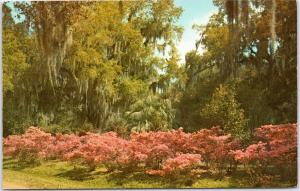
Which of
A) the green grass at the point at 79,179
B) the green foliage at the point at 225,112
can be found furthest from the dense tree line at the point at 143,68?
the green grass at the point at 79,179

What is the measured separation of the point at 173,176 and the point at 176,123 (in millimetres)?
563

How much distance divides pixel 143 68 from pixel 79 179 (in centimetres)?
137

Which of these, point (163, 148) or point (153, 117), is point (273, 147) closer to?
point (163, 148)

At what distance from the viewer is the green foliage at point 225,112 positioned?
30.5ft

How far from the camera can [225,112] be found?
9.30 metres

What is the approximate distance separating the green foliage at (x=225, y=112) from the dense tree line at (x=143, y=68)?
0.4 inches

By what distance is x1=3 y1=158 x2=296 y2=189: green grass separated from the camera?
30.3ft

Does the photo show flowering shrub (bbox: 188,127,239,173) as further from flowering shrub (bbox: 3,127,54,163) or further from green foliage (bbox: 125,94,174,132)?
flowering shrub (bbox: 3,127,54,163)

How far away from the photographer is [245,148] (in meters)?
9.27

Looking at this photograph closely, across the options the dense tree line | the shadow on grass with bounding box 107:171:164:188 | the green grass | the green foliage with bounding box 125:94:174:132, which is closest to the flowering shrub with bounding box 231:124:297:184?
the dense tree line

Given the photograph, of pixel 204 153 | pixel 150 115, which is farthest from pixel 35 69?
pixel 204 153

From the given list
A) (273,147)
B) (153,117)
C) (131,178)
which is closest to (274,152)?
(273,147)

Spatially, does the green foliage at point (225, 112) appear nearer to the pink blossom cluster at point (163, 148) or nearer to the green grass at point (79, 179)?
the pink blossom cluster at point (163, 148)

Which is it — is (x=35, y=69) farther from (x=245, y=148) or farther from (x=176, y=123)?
(x=245, y=148)
